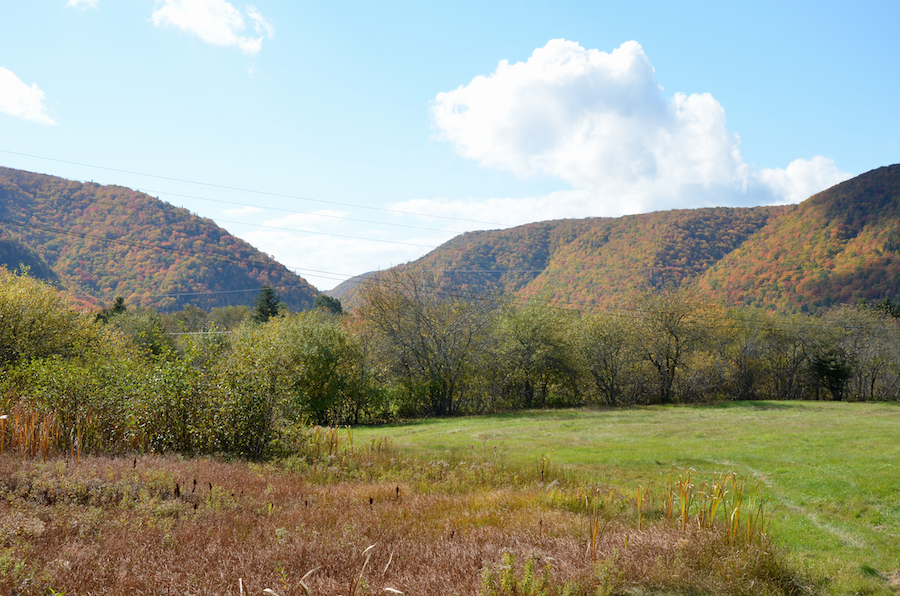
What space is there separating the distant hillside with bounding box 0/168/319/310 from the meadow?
3062 inches

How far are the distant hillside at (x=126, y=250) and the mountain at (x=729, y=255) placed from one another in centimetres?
4370

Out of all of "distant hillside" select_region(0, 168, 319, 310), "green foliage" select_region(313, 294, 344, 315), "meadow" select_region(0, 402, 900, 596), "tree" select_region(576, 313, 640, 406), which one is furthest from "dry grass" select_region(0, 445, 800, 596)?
"green foliage" select_region(313, 294, 344, 315)

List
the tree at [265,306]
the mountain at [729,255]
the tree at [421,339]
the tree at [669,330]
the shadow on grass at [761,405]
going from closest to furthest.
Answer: the tree at [421,339] < the shadow on grass at [761,405] < the tree at [669,330] < the tree at [265,306] < the mountain at [729,255]

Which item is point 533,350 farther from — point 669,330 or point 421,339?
point 669,330

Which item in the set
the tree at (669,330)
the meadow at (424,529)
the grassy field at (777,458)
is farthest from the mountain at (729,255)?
the meadow at (424,529)

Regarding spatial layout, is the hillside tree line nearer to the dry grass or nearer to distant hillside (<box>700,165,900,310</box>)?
the dry grass

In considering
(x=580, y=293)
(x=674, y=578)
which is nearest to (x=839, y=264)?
(x=580, y=293)

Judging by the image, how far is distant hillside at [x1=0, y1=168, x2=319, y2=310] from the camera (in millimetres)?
90250

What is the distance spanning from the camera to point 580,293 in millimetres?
92250

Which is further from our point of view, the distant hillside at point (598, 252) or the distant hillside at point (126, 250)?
the distant hillside at point (598, 252)

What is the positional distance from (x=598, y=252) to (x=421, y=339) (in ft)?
309

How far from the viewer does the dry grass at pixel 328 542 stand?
4.64 m

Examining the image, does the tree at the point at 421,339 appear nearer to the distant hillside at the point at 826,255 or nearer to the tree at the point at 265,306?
the tree at the point at 265,306

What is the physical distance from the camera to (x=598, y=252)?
A: 118812 millimetres
